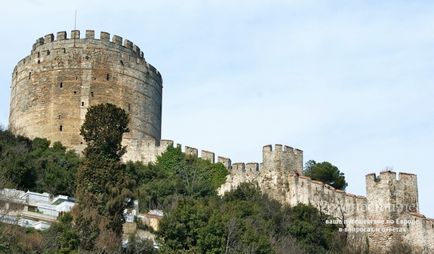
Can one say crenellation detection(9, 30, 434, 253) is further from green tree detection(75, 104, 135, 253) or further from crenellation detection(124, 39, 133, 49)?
green tree detection(75, 104, 135, 253)

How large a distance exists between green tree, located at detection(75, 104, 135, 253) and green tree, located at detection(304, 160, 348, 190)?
11084 mm

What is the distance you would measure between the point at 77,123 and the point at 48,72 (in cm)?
264

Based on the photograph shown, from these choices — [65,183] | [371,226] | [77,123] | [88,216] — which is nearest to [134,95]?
[77,123]

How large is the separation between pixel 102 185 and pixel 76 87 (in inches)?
481

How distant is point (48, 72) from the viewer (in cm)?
4297

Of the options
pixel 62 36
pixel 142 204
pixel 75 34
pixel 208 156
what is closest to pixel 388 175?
pixel 208 156

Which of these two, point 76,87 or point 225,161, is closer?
point 225,161

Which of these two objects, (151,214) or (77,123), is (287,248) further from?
(77,123)

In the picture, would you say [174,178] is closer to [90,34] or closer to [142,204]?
[142,204]

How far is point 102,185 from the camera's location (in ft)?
101

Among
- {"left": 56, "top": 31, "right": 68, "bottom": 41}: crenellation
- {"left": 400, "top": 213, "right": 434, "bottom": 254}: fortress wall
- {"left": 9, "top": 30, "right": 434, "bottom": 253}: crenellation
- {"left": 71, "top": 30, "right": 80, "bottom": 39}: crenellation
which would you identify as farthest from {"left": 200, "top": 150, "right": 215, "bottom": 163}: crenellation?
{"left": 400, "top": 213, "right": 434, "bottom": 254}: fortress wall

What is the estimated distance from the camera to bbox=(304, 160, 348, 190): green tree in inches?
1703

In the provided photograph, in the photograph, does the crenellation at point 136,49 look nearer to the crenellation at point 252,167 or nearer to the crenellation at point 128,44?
the crenellation at point 128,44

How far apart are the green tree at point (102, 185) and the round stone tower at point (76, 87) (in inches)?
298
